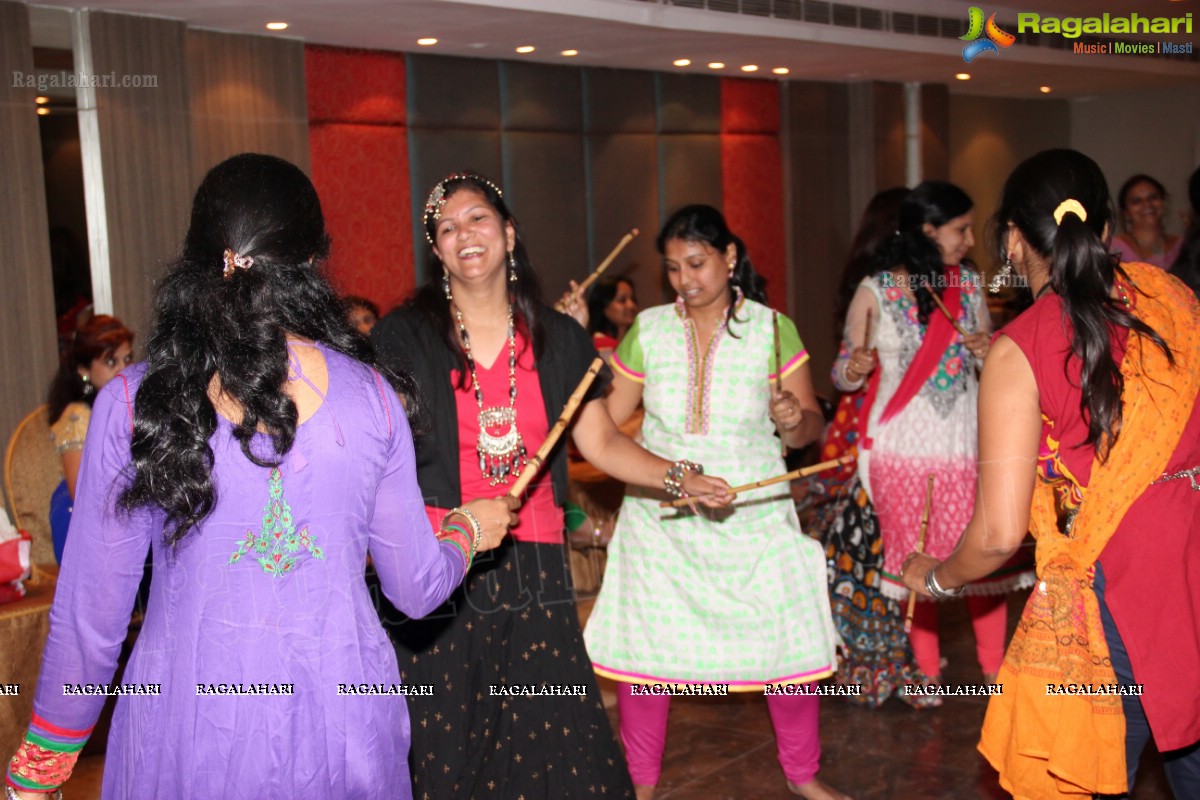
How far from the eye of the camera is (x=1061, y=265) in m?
1.84

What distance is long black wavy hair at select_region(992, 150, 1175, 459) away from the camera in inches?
70.7

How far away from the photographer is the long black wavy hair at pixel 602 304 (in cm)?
634

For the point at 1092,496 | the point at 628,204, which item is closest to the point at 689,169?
the point at 628,204

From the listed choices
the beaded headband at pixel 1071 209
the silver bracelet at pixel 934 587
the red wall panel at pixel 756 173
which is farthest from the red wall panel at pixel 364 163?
the beaded headband at pixel 1071 209

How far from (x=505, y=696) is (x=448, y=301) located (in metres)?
0.82

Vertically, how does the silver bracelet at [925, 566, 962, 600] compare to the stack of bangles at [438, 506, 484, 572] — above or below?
below

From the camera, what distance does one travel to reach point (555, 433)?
223 centimetres

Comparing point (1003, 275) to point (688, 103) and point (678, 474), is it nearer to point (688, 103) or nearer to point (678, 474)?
point (678, 474)

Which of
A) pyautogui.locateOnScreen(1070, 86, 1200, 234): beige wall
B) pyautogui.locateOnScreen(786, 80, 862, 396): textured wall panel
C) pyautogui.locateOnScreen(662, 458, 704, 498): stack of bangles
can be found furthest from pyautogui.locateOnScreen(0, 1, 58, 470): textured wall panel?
pyautogui.locateOnScreen(1070, 86, 1200, 234): beige wall

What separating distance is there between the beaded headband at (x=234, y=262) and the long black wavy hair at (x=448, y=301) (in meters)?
0.99

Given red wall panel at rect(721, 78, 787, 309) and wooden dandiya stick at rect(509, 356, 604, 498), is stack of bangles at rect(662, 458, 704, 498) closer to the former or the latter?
wooden dandiya stick at rect(509, 356, 604, 498)
